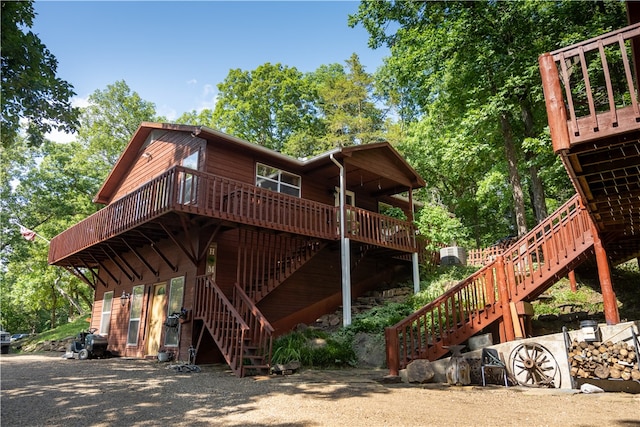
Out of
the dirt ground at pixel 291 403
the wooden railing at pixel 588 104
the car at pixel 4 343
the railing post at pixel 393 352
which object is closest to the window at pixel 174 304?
the dirt ground at pixel 291 403

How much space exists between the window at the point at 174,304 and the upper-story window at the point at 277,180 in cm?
394

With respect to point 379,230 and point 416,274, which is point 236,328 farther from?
point 416,274

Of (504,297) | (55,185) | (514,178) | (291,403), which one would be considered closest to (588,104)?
(504,297)

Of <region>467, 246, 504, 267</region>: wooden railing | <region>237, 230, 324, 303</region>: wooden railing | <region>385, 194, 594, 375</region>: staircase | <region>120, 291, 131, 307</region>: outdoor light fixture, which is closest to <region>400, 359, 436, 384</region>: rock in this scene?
<region>385, 194, 594, 375</region>: staircase

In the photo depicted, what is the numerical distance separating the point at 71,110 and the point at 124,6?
3515 mm

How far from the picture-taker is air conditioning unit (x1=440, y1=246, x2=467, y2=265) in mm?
17297

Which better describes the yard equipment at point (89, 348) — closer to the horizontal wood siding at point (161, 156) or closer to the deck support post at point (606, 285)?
the horizontal wood siding at point (161, 156)

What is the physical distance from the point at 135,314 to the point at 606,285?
13.5 metres

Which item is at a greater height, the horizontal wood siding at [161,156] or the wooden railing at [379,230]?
the horizontal wood siding at [161,156]

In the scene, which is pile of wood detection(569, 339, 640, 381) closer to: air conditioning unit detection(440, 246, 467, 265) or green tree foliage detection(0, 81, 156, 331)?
air conditioning unit detection(440, 246, 467, 265)

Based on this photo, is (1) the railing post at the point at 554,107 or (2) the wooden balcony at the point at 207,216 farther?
(2) the wooden balcony at the point at 207,216

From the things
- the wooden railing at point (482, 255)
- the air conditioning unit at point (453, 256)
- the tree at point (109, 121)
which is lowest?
the air conditioning unit at point (453, 256)

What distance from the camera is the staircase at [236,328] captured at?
29.1 feet

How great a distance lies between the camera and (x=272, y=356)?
962cm
